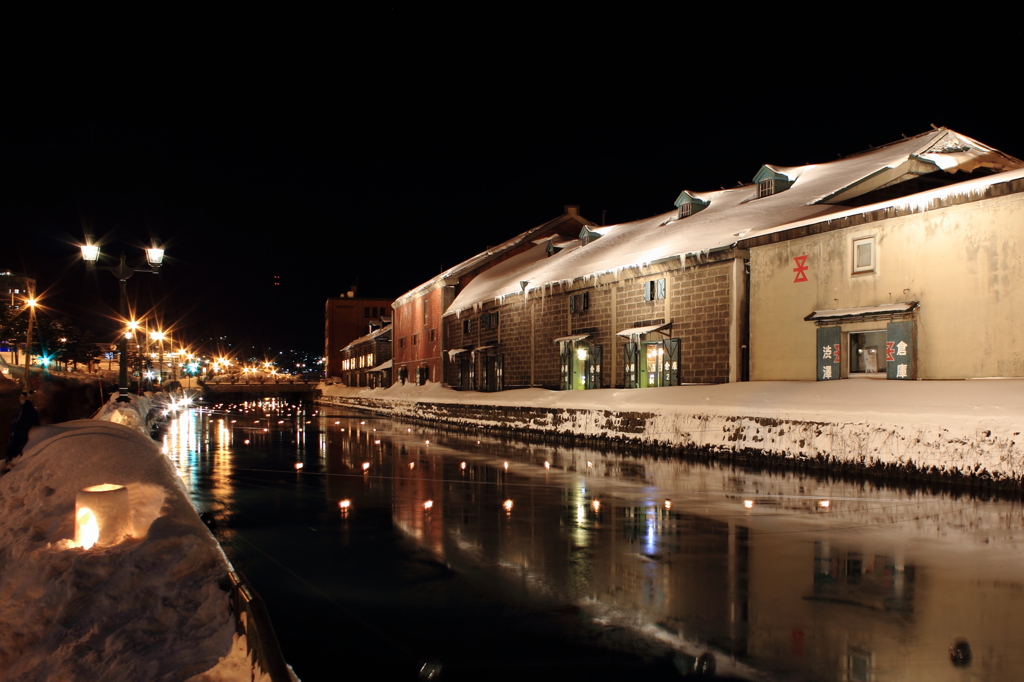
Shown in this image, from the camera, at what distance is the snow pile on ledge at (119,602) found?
4.70 meters

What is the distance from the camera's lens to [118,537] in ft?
21.0

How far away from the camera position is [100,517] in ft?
20.8

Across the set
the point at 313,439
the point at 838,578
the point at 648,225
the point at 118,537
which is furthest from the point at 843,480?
the point at 648,225

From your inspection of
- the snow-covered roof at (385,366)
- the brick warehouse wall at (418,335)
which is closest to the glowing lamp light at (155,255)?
the brick warehouse wall at (418,335)

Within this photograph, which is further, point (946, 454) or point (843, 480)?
point (843, 480)

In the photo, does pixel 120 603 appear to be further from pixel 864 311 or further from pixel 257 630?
pixel 864 311

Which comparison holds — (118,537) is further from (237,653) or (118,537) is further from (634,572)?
(634,572)

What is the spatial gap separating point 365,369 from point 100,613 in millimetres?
73565

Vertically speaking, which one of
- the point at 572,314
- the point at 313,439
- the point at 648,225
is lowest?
the point at 313,439

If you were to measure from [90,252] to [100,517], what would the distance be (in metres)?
16.9

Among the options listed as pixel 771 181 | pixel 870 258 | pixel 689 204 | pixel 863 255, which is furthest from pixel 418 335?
pixel 870 258

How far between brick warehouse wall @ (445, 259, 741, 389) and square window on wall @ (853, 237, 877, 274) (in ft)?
14.9

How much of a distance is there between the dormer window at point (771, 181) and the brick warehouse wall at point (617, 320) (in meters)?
6.46

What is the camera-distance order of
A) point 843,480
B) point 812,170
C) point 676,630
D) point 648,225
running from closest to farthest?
point 676,630 < point 843,480 < point 812,170 < point 648,225
